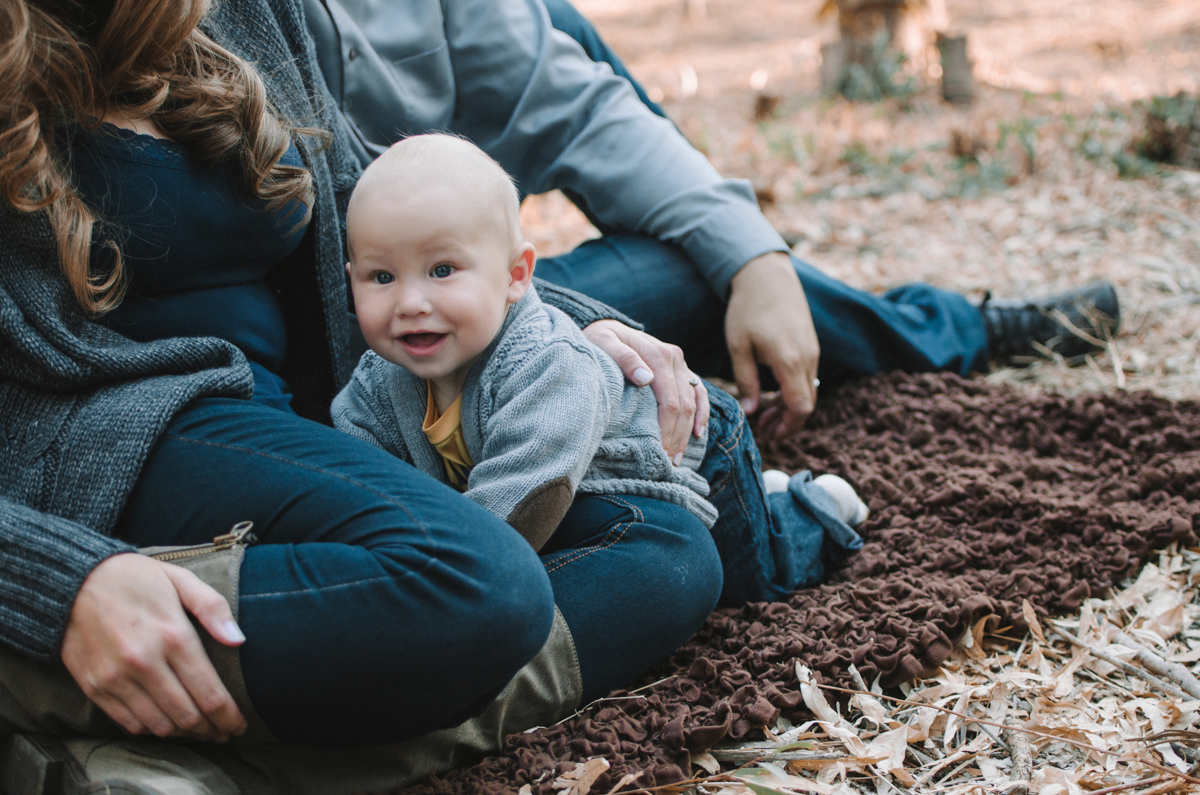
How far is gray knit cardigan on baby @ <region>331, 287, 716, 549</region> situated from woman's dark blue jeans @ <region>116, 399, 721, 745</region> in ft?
0.33

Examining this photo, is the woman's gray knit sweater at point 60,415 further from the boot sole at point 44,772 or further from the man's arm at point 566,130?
the man's arm at point 566,130

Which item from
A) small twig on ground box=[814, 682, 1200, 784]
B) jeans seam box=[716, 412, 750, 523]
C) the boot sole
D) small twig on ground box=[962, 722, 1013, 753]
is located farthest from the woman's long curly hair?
small twig on ground box=[962, 722, 1013, 753]

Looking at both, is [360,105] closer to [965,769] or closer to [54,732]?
[54,732]

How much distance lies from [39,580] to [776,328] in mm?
1405

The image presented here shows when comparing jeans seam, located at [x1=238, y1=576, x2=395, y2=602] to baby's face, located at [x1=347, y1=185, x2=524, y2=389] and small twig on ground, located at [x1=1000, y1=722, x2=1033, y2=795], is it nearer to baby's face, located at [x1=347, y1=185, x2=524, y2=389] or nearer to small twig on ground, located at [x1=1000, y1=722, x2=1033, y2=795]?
baby's face, located at [x1=347, y1=185, x2=524, y2=389]

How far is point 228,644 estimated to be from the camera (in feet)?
3.51

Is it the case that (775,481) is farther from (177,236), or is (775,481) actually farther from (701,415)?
(177,236)

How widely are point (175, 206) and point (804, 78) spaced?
6099mm

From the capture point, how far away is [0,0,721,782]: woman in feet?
3.52

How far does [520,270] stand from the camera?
1.47 m

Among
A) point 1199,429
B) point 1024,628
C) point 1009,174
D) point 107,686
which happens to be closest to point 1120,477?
point 1199,429

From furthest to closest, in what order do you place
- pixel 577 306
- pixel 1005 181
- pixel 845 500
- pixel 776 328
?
pixel 1005 181 < pixel 776 328 < pixel 845 500 < pixel 577 306

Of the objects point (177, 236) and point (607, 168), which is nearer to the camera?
point (177, 236)

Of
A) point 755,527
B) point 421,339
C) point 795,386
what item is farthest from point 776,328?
point 421,339
